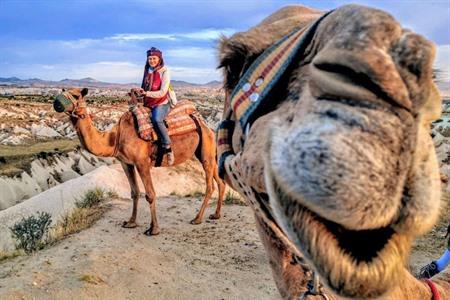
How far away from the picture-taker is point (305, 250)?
1314mm

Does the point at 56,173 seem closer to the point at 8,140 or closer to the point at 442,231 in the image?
the point at 8,140

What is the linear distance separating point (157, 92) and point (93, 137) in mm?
1401

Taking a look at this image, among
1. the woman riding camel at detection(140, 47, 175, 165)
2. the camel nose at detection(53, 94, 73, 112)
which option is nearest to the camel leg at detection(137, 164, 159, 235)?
the woman riding camel at detection(140, 47, 175, 165)

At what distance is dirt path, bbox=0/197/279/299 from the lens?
657 centimetres

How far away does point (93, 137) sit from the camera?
9.07 m

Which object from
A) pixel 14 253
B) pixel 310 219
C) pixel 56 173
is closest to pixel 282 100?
pixel 310 219

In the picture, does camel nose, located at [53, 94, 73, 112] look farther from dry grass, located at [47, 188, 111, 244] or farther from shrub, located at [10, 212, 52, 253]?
shrub, located at [10, 212, 52, 253]

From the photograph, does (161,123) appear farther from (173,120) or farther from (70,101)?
(70,101)

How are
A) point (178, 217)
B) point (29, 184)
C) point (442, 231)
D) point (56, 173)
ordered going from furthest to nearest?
1. point (56, 173)
2. point (29, 184)
3. point (178, 217)
4. point (442, 231)

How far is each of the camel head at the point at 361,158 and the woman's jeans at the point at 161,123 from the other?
826cm

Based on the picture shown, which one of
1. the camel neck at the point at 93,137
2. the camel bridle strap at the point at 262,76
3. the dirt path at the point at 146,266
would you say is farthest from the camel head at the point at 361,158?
the camel neck at the point at 93,137

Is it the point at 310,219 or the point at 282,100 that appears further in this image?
the point at 282,100

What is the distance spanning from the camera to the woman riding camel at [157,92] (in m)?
9.37

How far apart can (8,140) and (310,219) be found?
33639mm
